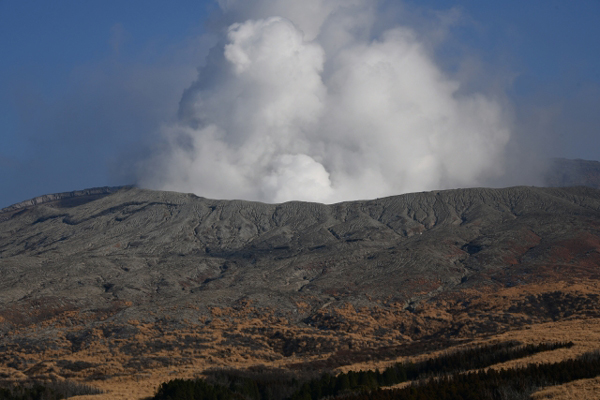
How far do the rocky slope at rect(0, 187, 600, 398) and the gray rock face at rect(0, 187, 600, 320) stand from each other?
1.77 ft

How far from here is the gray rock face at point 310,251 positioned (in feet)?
410

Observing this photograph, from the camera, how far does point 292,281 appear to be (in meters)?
137

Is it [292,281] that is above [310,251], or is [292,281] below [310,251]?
below

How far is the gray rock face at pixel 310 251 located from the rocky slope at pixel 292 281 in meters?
0.54

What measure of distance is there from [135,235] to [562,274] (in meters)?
112

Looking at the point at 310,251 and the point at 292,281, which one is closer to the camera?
the point at 292,281

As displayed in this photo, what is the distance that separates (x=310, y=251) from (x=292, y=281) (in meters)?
21.6

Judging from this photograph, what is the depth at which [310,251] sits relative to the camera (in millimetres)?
157500

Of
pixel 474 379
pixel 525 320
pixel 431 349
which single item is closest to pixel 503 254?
pixel 525 320

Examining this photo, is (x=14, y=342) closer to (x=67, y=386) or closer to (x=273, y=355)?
(x=67, y=386)

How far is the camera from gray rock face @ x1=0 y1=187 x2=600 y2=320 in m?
125

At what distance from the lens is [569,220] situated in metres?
154

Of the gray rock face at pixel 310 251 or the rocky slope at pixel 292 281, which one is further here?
the gray rock face at pixel 310 251

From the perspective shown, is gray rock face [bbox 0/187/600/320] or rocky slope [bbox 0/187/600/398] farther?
gray rock face [bbox 0/187/600/320]
